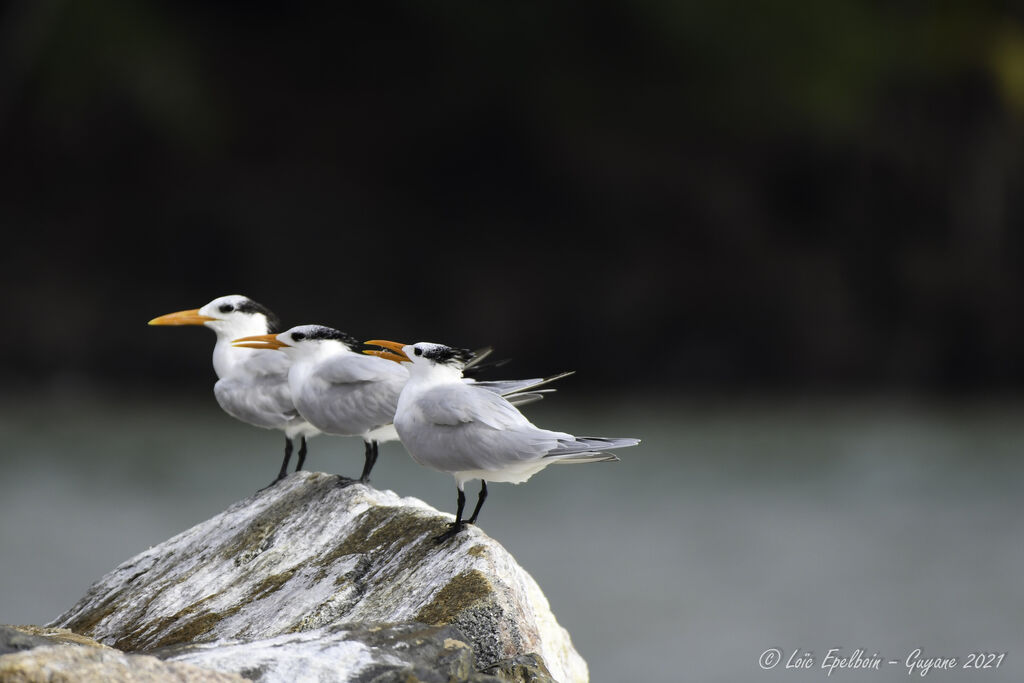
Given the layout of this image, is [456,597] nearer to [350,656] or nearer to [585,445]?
[350,656]

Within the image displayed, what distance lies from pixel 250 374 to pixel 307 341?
59 cm

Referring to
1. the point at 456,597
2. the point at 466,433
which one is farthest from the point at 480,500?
the point at 456,597

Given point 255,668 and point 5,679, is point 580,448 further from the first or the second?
point 5,679

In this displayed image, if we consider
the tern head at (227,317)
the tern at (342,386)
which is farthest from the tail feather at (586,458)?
the tern head at (227,317)

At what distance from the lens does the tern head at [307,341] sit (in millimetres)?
5426

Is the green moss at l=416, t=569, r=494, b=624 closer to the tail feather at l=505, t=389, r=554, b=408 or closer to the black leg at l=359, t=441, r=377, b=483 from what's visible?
the tail feather at l=505, t=389, r=554, b=408

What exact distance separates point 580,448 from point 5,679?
1.95 meters

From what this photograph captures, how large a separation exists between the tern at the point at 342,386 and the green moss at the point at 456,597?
3.14 feet

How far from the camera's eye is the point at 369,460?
545 centimetres

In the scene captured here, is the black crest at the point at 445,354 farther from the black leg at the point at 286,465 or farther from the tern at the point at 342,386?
the black leg at the point at 286,465

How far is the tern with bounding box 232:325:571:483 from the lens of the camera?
16.8 feet

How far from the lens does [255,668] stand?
357 centimetres

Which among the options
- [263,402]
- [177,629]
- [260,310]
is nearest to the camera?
[177,629]

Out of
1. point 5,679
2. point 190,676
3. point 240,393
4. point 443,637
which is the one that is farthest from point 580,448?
point 240,393
